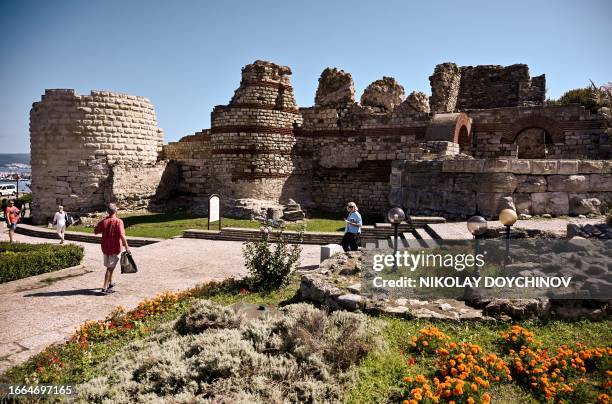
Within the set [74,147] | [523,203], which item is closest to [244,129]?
[74,147]

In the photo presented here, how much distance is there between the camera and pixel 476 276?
5.93 metres

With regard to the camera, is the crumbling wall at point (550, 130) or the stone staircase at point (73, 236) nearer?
the stone staircase at point (73, 236)

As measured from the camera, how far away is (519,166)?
1015cm

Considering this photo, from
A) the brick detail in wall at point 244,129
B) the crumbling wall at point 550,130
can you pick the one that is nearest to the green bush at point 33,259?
the brick detail in wall at point 244,129

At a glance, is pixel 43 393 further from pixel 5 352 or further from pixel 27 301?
pixel 27 301

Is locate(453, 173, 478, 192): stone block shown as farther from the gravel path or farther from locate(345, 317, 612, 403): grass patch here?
locate(345, 317, 612, 403): grass patch

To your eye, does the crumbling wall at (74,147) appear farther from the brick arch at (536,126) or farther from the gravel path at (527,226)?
the brick arch at (536,126)

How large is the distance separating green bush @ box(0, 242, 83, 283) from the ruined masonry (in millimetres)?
7950

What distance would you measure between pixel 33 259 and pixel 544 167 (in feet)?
41.0

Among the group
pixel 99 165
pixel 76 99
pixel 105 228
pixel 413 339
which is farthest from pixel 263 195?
pixel 413 339

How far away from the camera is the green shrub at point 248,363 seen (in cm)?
383

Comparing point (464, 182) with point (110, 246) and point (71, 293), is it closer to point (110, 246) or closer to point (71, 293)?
point (110, 246)

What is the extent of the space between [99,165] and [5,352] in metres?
14.3

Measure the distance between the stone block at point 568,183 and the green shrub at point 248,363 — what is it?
7640 millimetres
